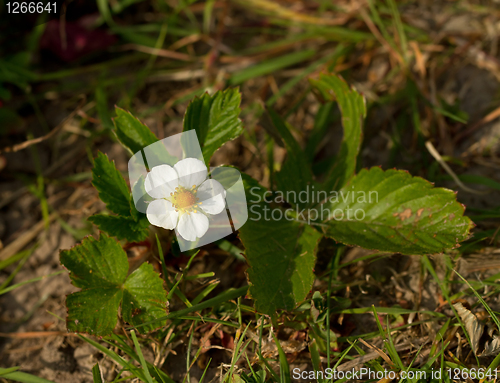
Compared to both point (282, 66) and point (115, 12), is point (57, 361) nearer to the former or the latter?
point (282, 66)

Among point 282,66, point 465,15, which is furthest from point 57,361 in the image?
point 465,15

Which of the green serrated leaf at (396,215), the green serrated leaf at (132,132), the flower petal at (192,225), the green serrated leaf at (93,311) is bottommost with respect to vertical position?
the green serrated leaf at (93,311)

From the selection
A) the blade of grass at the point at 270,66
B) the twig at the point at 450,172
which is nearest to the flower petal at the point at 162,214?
the blade of grass at the point at 270,66

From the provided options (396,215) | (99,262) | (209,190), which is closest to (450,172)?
(396,215)

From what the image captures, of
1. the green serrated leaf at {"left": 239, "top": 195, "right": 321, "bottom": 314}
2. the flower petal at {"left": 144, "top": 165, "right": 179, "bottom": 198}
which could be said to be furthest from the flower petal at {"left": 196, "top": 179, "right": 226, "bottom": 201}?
the green serrated leaf at {"left": 239, "top": 195, "right": 321, "bottom": 314}

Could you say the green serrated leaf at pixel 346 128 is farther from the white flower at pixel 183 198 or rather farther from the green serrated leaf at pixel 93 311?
the green serrated leaf at pixel 93 311

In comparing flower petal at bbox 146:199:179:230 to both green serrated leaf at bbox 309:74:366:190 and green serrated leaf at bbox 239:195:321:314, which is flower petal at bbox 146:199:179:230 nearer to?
green serrated leaf at bbox 239:195:321:314

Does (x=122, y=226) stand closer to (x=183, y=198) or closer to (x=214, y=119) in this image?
(x=183, y=198)

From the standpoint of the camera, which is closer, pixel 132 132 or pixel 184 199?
pixel 184 199
